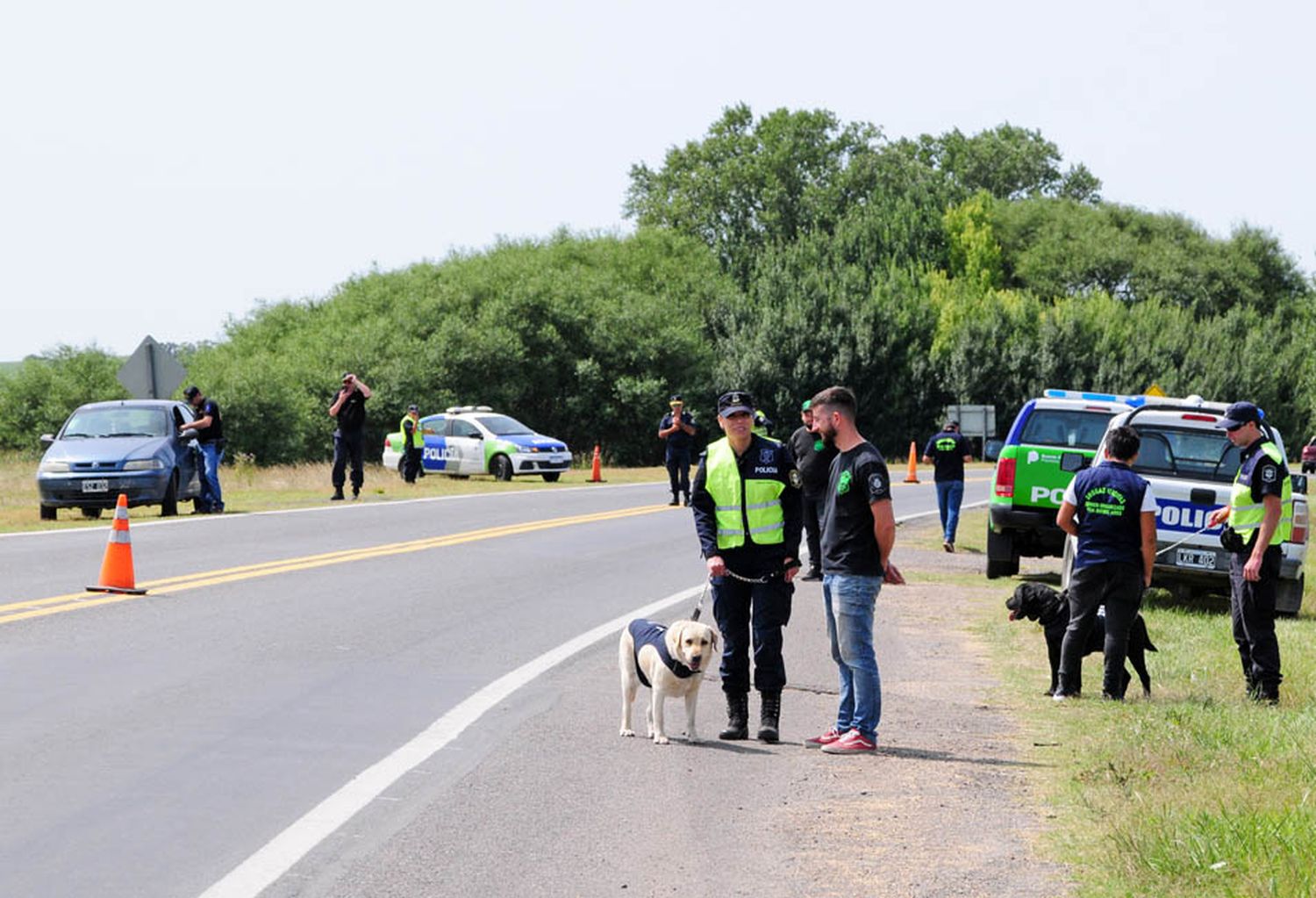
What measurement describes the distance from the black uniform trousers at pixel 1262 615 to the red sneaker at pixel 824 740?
3199 millimetres

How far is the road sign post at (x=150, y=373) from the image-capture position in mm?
29844

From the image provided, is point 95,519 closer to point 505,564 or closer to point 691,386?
point 505,564

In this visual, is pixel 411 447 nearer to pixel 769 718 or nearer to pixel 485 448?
pixel 485 448

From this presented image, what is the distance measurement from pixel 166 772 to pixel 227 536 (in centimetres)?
1343

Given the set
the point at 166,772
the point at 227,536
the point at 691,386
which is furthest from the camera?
the point at 691,386

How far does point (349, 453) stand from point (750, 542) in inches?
825

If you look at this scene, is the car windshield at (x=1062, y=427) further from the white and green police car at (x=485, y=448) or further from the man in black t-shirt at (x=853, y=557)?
the white and green police car at (x=485, y=448)

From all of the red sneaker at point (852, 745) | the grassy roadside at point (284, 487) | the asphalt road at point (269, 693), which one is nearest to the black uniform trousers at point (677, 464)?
the grassy roadside at point (284, 487)

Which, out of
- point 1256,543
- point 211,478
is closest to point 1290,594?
point 1256,543

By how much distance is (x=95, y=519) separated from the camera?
24.3 meters

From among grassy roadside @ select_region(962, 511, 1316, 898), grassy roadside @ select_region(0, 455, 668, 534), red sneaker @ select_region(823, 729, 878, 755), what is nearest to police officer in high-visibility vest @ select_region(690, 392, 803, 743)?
red sneaker @ select_region(823, 729, 878, 755)

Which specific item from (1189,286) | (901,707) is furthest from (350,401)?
(1189,286)

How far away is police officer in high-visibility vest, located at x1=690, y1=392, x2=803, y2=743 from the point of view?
8.90m

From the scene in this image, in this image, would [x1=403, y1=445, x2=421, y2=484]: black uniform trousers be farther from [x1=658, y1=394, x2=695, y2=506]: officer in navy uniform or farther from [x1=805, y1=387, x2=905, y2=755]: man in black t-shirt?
[x1=805, y1=387, x2=905, y2=755]: man in black t-shirt
